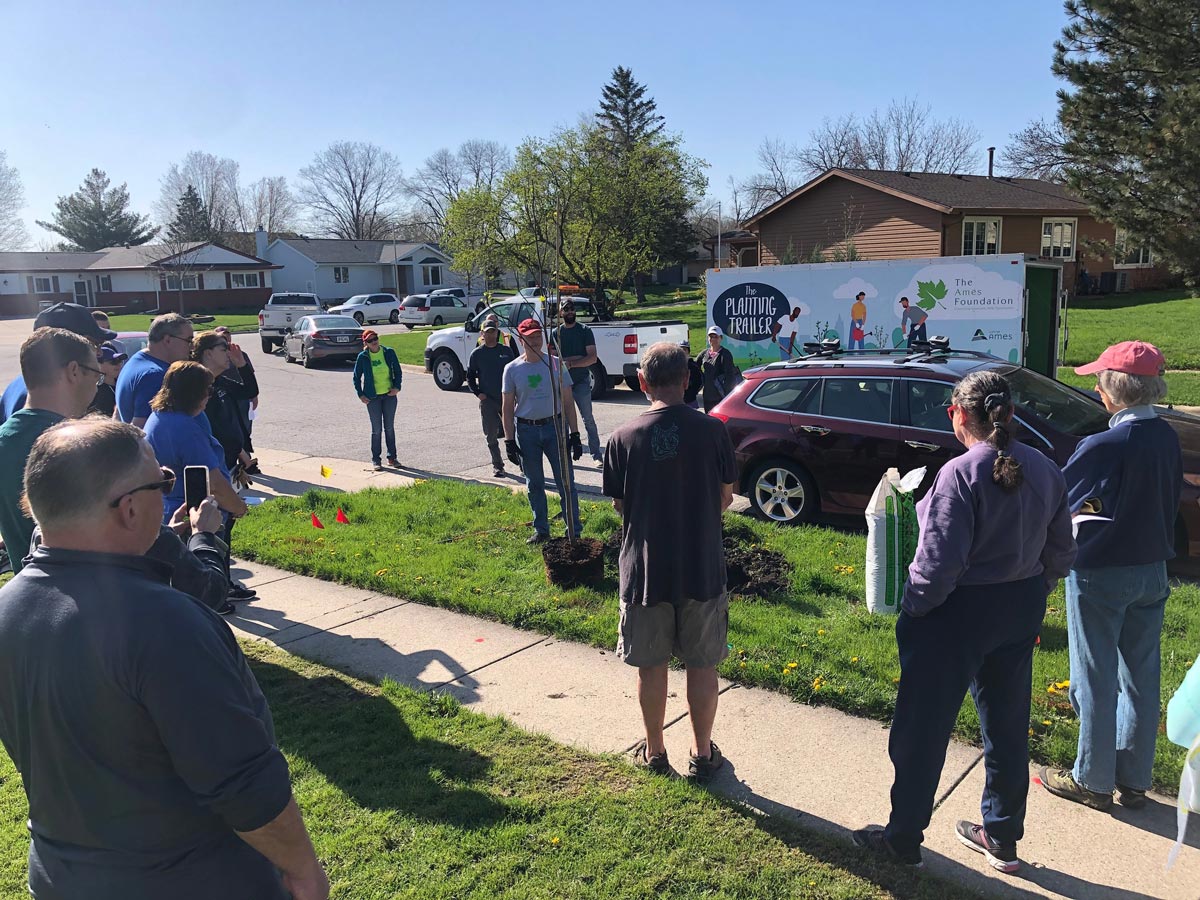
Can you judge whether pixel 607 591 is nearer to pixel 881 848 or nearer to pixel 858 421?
pixel 858 421

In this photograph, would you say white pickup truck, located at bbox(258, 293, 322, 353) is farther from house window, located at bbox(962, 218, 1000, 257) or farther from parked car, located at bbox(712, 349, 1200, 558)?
parked car, located at bbox(712, 349, 1200, 558)

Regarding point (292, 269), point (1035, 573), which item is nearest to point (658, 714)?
point (1035, 573)

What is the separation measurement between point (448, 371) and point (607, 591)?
13.6 meters

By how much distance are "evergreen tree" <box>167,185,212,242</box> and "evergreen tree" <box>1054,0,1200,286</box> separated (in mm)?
69109

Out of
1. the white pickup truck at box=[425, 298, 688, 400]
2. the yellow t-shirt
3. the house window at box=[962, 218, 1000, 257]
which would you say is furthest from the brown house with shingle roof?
the yellow t-shirt

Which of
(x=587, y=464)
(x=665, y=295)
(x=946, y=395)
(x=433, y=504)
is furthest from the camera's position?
(x=665, y=295)

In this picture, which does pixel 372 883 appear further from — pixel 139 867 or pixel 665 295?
pixel 665 295

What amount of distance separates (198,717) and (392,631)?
4368 millimetres

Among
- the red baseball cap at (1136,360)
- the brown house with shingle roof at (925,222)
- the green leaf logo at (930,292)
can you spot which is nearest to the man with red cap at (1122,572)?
the red baseball cap at (1136,360)

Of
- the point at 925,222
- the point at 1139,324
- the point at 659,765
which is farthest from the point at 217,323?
the point at 659,765

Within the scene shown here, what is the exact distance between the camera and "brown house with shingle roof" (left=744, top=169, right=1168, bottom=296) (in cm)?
3102

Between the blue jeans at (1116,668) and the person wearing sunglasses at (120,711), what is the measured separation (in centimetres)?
313

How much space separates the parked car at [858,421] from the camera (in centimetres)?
731

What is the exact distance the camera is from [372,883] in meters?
3.41
